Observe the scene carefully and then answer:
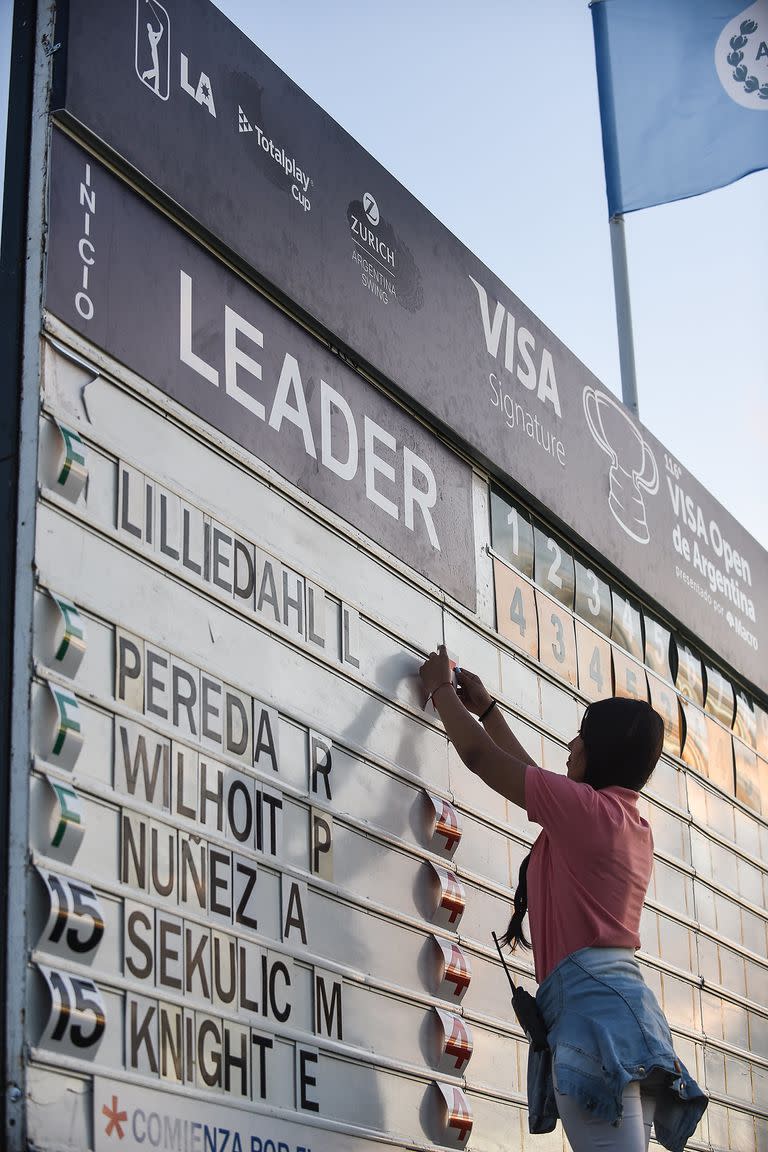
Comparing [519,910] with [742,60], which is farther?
[742,60]

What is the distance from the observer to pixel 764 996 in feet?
24.1

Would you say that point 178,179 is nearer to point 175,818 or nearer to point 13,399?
point 13,399

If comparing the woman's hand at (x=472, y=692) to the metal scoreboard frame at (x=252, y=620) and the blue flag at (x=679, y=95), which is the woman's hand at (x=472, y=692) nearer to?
the metal scoreboard frame at (x=252, y=620)

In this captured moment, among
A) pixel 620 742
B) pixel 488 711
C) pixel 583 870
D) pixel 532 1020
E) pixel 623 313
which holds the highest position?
pixel 623 313

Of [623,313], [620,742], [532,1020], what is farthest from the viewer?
[623,313]

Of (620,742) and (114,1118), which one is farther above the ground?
(620,742)

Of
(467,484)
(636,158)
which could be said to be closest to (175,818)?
(467,484)

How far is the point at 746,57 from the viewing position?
33.2 ft

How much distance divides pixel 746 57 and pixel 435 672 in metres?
6.23

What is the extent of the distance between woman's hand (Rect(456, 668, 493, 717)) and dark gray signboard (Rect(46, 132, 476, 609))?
318mm

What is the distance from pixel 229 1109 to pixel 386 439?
230cm

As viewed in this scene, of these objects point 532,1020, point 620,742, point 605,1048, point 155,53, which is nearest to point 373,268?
point 155,53

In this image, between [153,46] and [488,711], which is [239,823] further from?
[153,46]

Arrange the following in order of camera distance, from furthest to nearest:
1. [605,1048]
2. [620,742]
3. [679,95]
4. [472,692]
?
[679,95]
[472,692]
[620,742]
[605,1048]
